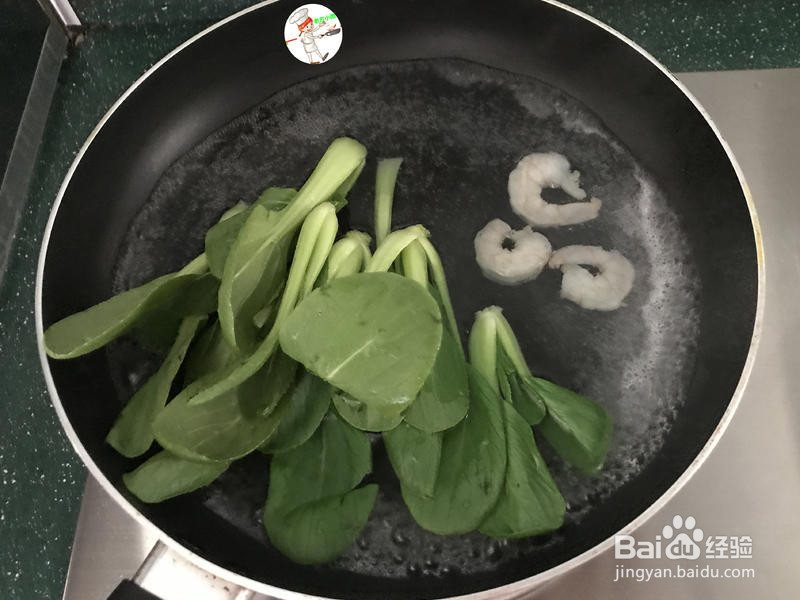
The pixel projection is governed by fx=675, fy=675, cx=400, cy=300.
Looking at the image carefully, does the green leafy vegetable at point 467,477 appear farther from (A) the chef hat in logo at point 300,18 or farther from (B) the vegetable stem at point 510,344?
(A) the chef hat in logo at point 300,18

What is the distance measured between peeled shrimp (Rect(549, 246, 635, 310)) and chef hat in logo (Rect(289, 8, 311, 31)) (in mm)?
355

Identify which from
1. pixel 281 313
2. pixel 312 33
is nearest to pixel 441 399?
pixel 281 313

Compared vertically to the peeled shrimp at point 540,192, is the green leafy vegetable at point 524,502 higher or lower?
lower

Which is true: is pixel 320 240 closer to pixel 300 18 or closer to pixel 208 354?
pixel 208 354

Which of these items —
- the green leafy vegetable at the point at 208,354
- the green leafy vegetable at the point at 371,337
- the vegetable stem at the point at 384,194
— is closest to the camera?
the green leafy vegetable at the point at 371,337

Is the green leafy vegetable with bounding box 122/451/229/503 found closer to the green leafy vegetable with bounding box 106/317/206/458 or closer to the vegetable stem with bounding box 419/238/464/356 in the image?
the green leafy vegetable with bounding box 106/317/206/458

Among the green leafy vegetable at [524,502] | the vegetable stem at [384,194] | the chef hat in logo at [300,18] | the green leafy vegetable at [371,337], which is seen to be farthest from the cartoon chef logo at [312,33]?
the green leafy vegetable at [524,502]

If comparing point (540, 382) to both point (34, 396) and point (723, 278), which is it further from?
point (34, 396)

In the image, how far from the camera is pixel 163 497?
0.51m

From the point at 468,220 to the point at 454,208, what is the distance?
20 mm

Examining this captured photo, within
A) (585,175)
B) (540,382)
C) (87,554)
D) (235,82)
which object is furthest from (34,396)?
(585,175)

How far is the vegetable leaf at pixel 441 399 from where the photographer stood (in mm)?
500

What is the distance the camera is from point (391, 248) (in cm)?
62

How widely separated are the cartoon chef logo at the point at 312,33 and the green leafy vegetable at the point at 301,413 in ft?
1.21
